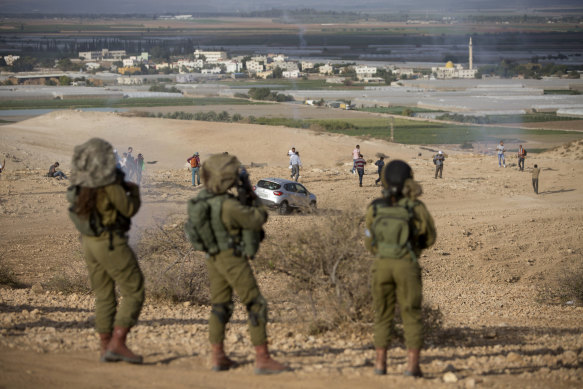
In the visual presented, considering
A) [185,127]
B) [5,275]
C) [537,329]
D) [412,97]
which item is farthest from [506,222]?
[412,97]

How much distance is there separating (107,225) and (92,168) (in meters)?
0.48

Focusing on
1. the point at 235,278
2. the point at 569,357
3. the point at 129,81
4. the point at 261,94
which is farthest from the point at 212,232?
the point at 129,81

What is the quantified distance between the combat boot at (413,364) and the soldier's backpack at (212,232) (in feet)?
5.14

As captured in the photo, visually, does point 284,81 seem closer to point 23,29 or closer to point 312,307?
point 23,29

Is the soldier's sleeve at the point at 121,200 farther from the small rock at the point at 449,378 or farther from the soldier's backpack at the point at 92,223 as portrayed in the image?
the small rock at the point at 449,378

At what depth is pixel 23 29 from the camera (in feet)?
544

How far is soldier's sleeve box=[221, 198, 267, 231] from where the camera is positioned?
610 cm

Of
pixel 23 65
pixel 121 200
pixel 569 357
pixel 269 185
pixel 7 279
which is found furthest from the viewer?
pixel 23 65

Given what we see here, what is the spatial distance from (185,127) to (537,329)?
45667 mm

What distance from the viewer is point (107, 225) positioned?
6223 millimetres

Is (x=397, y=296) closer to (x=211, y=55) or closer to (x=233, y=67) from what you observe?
(x=233, y=67)

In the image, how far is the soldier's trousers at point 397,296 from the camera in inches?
243

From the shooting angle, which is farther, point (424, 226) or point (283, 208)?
point (283, 208)

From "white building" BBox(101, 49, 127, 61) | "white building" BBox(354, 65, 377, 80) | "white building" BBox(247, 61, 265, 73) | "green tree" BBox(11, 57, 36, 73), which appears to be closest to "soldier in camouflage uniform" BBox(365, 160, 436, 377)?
"green tree" BBox(11, 57, 36, 73)
